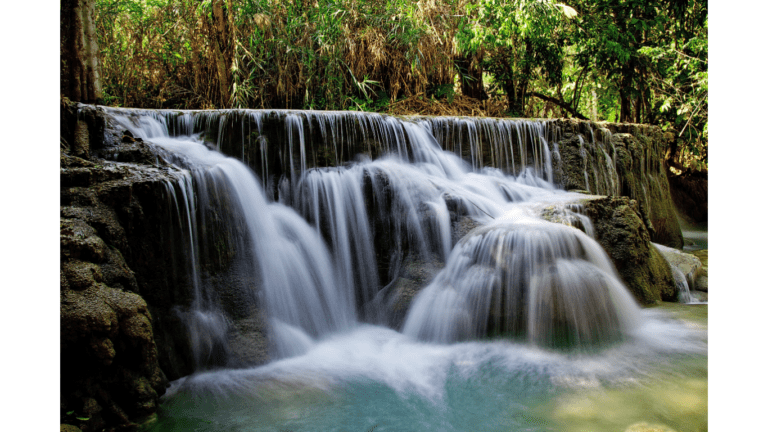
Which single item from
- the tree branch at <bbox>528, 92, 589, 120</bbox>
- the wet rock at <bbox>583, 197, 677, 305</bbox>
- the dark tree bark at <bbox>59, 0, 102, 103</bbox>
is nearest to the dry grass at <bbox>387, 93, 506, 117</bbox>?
the tree branch at <bbox>528, 92, 589, 120</bbox>

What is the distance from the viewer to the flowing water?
8.56 feet

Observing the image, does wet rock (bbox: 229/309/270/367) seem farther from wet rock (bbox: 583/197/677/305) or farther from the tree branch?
the tree branch

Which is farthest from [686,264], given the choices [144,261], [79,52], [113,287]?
[79,52]

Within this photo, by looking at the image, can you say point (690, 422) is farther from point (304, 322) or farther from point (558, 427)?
point (304, 322)

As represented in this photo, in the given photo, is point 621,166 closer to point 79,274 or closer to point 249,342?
point 249,342

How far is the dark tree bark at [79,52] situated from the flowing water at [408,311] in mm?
534

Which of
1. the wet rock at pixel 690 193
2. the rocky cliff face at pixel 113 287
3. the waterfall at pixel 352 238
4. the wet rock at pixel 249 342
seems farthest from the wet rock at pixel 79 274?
the wet rock at pixel 690 193

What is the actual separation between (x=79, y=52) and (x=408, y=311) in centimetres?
377

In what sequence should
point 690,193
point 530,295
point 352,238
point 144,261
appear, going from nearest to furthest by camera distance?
1. point 144,261
2. point 530,295
3. point 352,238
4. point 690,193

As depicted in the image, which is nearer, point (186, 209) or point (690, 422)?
point (690, 422)

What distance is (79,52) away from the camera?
4137 millimetres
